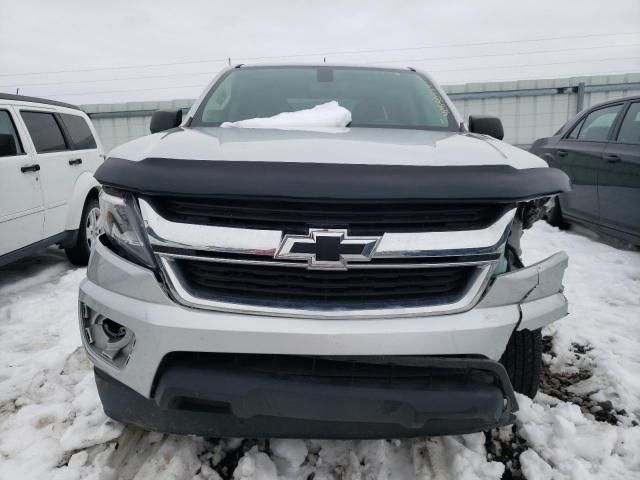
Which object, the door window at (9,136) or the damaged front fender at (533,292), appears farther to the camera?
the door window at (9,136)

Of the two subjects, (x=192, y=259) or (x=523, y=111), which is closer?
(x=192, y=259)

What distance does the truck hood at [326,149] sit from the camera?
1677mm

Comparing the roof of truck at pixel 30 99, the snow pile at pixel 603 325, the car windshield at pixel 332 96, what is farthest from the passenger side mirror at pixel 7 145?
the snow pile at pixel 603 325

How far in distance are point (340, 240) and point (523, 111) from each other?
1299cm

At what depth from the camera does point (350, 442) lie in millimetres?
2039

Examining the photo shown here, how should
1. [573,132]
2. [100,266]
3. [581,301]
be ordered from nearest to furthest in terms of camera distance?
[100,266]
[581,301]
[573,132]

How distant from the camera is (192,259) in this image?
158 centimetres

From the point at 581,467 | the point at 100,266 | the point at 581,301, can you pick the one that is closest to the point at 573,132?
the point at 581,301

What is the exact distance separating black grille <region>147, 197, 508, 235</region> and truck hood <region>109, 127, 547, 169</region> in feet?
0.56

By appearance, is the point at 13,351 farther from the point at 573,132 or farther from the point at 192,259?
the point at 573,132

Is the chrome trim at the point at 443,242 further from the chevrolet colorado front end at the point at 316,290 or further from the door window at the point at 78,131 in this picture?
the door window at the point at 78,131

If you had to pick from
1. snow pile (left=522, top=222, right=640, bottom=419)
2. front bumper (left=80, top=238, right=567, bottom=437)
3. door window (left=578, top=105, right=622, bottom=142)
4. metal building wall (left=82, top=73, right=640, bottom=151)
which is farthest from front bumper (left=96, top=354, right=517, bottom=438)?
metal building wall (left=82, top=73, right=640, bottom=151)

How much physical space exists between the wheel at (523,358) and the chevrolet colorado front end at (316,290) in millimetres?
133

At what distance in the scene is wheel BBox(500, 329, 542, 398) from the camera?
1839mm
